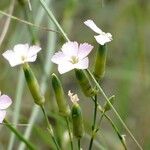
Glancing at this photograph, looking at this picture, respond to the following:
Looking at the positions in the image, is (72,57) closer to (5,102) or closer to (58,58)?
(58,58)

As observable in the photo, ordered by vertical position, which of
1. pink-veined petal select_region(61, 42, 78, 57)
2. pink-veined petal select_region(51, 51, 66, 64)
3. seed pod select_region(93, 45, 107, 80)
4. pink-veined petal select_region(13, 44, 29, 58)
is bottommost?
seed pod select_region(93, 45, 107, 80)

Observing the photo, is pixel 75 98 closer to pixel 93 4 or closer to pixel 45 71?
pixel 45 71

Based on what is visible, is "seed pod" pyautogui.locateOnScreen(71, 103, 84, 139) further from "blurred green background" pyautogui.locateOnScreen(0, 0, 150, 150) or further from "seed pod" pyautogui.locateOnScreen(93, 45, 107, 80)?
"blurred green background" pyautogui.locateOnScreen(0, 0, 150, 150)

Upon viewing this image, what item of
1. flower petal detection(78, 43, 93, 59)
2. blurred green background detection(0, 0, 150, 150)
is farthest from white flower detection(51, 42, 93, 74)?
blurred green background detection(0, 0, 150, 150)

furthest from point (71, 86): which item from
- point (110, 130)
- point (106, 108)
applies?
point (106, 108)

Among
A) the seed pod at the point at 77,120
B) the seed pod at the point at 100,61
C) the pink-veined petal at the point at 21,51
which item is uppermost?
the pink-veined petal at the point at 21,51

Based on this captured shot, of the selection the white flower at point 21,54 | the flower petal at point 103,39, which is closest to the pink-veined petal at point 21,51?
the white flower at point 21,54

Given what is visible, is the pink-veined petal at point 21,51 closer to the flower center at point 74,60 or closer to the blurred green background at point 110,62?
the flower center at point 74,60
